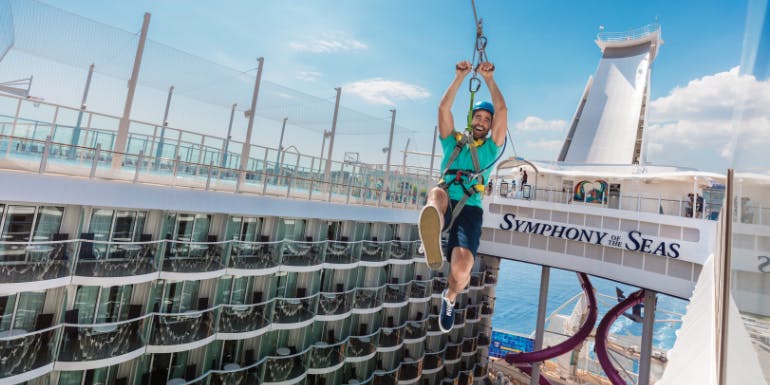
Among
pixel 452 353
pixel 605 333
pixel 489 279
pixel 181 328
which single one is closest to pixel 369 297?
pixel 181 328

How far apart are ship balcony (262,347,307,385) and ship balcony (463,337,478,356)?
372 inches

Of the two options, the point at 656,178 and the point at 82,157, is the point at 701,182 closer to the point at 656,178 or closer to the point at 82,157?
the point at 656,178

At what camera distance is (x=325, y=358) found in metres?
11.0

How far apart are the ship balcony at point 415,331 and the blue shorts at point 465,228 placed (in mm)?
11191

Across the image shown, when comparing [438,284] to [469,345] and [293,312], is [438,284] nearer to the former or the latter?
[469,345]

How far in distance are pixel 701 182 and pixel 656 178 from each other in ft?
4.54

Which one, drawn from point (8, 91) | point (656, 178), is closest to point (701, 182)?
point (656, 178)

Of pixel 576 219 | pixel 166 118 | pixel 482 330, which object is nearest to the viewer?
pixel 166 118

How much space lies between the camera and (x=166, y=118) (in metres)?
8.98

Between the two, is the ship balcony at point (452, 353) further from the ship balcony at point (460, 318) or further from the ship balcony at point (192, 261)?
the ship balcony at point (192, 261)

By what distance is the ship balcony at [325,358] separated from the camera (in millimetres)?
10727

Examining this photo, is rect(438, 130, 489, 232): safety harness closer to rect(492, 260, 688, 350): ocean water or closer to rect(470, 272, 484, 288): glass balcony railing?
rect(470, 272, 484, 288): glass balcony railing

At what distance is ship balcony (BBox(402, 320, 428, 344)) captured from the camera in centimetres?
1391

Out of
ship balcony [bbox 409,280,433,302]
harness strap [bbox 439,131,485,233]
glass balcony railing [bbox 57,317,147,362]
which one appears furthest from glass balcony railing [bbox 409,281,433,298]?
harness strap [bbox 439,131,485,233]
